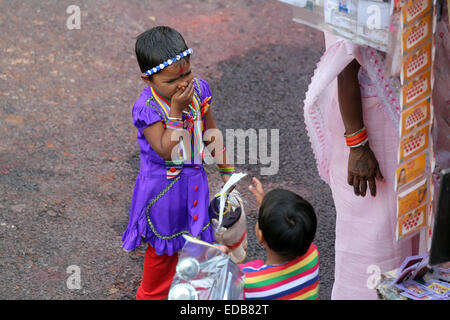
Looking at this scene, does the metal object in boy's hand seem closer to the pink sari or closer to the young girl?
the young girl

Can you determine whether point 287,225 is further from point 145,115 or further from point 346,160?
point 145,115

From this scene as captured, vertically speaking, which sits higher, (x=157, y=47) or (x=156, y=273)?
(x=157, y=47)

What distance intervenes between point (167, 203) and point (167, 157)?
0.83ft

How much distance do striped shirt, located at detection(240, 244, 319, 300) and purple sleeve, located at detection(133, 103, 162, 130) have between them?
30.5 inches

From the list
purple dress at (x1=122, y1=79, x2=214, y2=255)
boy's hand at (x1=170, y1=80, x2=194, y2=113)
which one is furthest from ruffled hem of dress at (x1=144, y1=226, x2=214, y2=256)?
boy's hand at (x1=170, y1=80, x2=194, y2=113)

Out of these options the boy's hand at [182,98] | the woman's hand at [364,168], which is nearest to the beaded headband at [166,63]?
the boy's hand at [182,98]

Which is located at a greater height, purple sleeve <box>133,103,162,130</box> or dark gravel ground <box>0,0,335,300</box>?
purple sleeve <box>133,103,162,130</box>

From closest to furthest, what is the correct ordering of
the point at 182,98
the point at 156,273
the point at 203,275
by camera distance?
the point at 203,275 < the point at 182,98 < the point at 156,273

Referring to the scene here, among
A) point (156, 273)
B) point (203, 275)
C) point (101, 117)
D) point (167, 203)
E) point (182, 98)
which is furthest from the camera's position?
point (101, 117)

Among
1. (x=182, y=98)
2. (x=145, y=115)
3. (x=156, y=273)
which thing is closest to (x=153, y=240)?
(x=156, y=273)

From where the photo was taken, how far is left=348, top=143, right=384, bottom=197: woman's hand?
272 centimetres

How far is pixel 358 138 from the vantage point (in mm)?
2684

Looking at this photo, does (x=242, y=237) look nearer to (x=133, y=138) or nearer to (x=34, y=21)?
(x=133, y=138)

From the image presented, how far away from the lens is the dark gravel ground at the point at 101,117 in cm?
376
